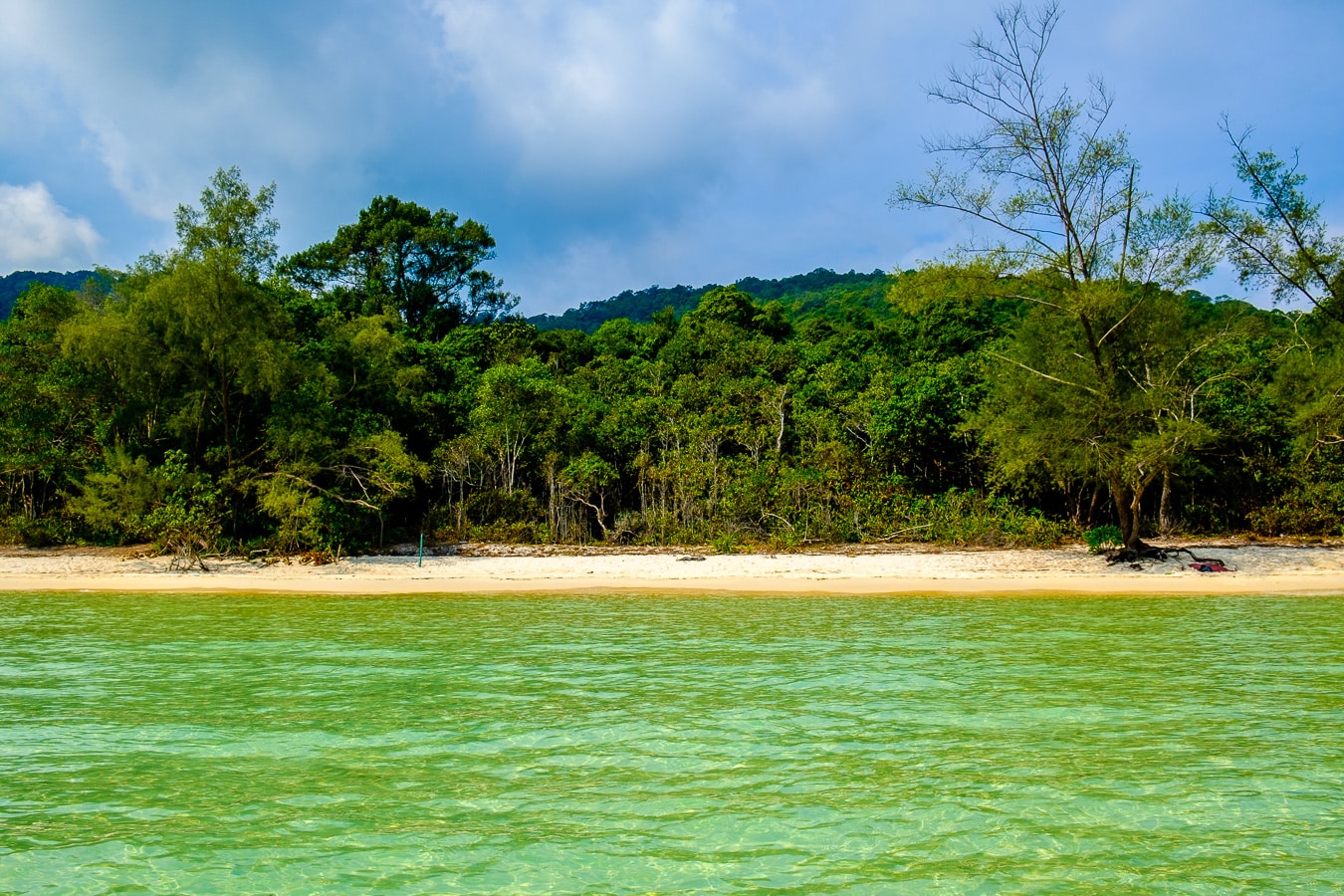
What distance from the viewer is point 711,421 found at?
24422 millimetres

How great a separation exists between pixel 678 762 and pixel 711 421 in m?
18.9

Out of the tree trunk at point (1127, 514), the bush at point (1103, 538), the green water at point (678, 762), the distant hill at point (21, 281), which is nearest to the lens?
the green water at point (678, 762)

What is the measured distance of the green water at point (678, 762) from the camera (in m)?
4.18

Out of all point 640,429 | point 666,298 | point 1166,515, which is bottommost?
point 1166,515

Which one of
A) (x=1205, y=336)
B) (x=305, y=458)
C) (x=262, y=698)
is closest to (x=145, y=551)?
(x=305, y=458)

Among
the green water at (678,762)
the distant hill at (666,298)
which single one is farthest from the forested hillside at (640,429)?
the distant hill at (666,298)

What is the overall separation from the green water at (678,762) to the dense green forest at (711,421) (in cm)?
845

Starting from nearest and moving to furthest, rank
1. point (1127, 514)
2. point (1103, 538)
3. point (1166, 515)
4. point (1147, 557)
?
point (1147, 557) → point (1127, 514) → point (1103, 538) → point (1166, 515)

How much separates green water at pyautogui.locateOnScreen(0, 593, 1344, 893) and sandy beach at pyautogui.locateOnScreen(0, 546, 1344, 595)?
5.04 m

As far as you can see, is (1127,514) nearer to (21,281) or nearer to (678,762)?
(678,762)

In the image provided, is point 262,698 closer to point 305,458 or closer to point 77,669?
point 77,669

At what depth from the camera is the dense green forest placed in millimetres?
17891

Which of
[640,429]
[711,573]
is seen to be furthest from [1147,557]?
[640,429]

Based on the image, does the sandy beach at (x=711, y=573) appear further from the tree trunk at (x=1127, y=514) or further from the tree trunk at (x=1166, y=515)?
the tree trunk at (x=1166, y=515)
